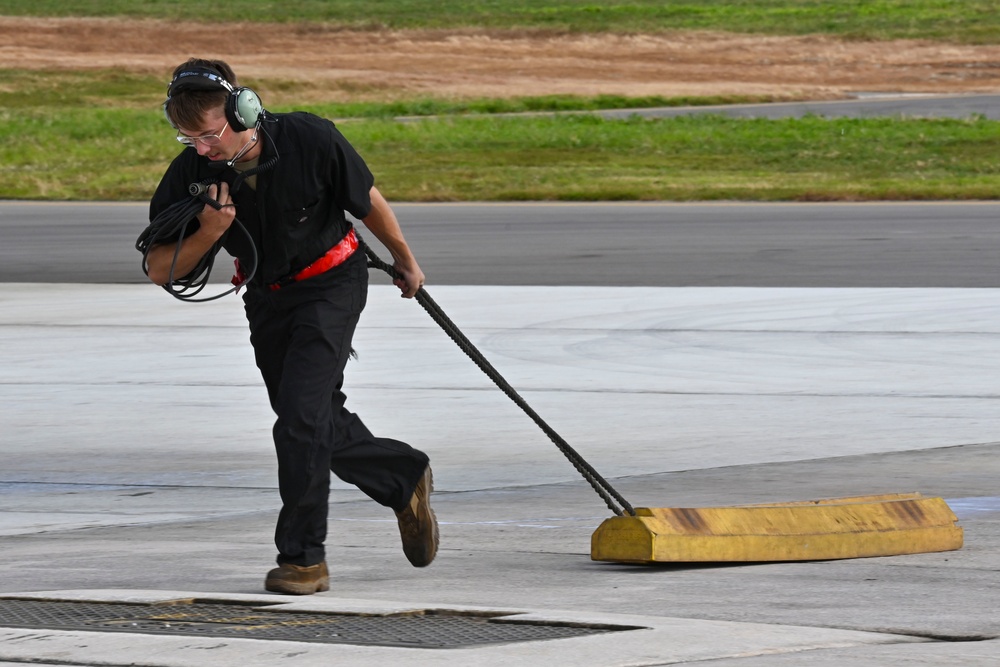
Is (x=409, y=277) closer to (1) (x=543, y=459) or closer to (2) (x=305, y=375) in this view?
(2) (x=305, y=375)

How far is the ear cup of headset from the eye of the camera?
591 cm

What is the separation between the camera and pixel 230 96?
5.93 metres

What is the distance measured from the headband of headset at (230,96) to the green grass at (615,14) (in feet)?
222

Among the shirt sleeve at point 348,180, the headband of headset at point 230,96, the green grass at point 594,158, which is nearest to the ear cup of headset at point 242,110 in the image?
the headband of headset at point 230,96

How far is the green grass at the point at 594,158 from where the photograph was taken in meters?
28.7

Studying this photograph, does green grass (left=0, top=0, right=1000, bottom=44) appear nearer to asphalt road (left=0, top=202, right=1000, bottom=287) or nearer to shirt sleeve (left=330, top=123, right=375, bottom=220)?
asphalt road (left=0, top=202, right=1000, bottom=287)

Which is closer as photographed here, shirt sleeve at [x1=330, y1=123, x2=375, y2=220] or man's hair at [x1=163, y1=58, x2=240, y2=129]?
man's hair at [x1=163, y1=58, x2=240, y2=129]

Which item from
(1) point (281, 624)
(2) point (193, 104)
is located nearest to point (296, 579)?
(1) point (281, 624)

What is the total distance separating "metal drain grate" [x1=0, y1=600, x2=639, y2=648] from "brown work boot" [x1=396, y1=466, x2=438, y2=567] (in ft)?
2.65

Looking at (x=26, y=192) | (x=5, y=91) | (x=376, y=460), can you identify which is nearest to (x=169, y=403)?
(x=376, y=460)

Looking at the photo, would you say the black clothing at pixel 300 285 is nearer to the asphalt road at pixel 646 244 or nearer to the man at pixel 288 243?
the man at pixel 288 243

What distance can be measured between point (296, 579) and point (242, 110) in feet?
4.69

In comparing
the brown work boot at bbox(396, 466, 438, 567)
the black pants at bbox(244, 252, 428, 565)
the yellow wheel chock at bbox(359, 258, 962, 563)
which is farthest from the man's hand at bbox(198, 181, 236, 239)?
the brown work boot at bbox(396, 466, 438, 567)

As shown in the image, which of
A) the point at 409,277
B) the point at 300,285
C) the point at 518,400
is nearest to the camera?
the point at 300,285
